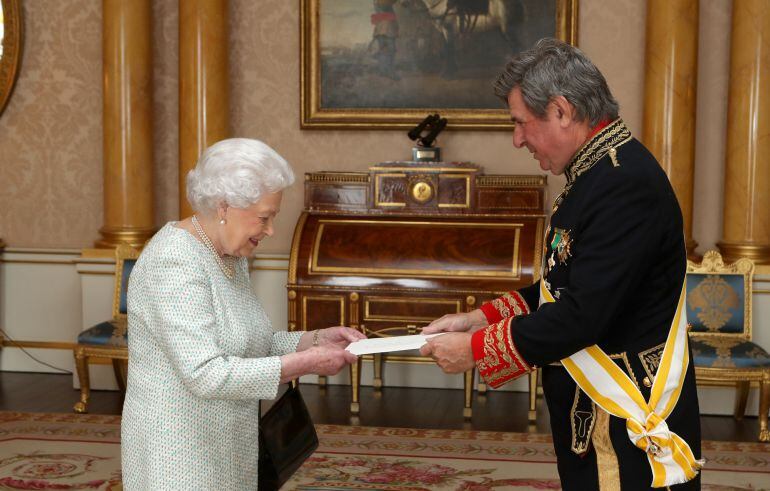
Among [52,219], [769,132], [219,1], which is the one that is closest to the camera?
[769,132]

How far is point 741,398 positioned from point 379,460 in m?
2.43

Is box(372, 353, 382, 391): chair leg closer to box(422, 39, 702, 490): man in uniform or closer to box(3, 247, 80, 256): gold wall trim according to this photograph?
box(3, 247, 80, 256): gold wall trim

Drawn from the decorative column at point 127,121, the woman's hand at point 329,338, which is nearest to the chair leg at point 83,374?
the decorative column at point 127,121

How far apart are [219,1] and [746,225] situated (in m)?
3.89

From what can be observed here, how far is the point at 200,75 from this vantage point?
695 centimetres

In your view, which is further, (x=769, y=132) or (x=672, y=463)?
(x=769, y=132)

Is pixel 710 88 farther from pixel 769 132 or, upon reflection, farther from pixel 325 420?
pixel 325 420

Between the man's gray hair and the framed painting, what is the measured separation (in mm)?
4383

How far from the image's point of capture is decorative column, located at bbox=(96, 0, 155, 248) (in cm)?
691

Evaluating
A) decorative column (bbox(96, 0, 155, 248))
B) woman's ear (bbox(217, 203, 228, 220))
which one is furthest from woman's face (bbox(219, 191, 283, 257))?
decorative column (bbox(96, 0, 155, 248))

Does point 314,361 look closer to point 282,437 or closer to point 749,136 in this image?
point 282,437

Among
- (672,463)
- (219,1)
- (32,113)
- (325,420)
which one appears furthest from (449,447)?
(32,113)

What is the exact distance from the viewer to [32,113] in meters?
7.38

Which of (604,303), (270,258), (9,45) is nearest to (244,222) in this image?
(604,303)
